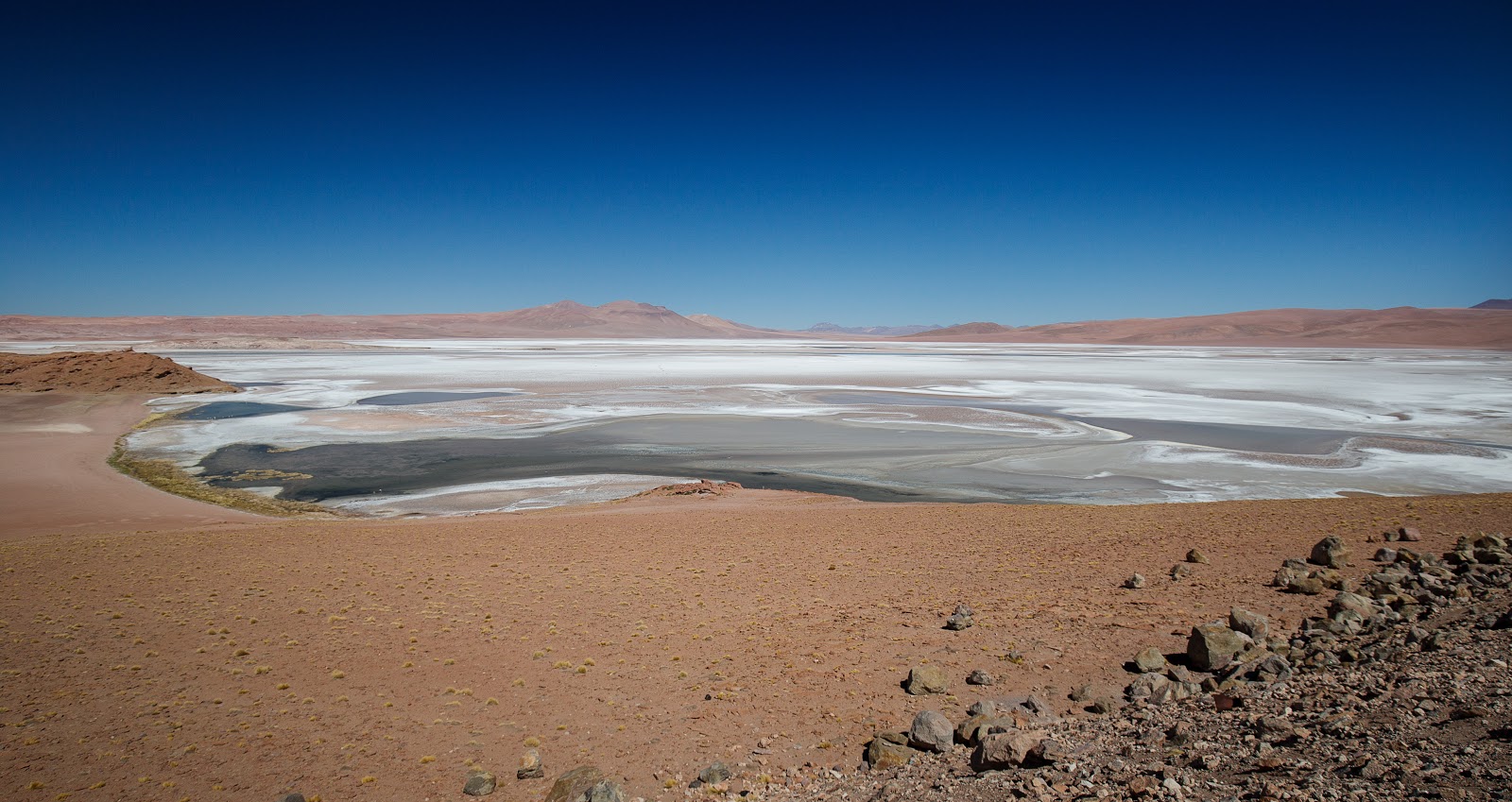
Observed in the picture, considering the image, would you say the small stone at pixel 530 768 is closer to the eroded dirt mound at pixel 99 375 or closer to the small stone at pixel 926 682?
the small stone at pixel 926 682

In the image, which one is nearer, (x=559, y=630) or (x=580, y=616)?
(x=559, y=630)

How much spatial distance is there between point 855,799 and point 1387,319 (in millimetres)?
152356

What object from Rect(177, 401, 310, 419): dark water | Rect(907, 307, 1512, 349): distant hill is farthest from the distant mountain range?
Rect(177, 401, 310, 419): dark water

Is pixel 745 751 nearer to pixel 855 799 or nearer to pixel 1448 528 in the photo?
pixel 855 799

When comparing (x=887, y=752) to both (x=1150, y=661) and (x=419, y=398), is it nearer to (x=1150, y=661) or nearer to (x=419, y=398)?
(x=1150, y=661)

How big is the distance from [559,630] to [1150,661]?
4.86 metres

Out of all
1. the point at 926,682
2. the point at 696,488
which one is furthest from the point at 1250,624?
the point at 696,488

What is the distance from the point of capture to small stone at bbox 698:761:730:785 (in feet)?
15.2

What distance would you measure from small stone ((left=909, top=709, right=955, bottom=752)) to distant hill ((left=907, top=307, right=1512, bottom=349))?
10532cm

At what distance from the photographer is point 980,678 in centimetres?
580

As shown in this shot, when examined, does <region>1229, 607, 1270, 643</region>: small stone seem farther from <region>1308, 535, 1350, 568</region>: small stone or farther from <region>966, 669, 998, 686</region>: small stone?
<region>1308, 535, 1350, 568</region>: small stone

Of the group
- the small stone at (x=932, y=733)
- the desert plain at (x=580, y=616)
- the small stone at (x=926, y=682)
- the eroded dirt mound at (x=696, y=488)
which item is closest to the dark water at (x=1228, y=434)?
the desert plain at (x=580, y=616)

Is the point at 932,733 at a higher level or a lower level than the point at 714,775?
higher

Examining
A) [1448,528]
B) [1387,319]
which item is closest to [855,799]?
[1448,528]
